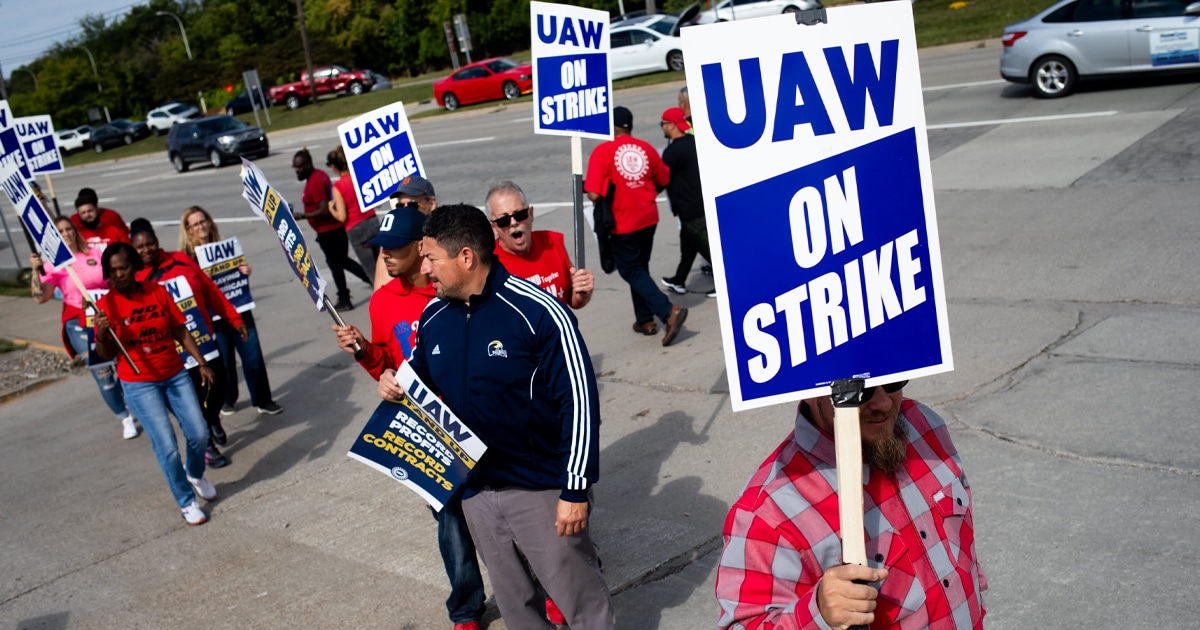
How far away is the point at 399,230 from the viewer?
5109mm

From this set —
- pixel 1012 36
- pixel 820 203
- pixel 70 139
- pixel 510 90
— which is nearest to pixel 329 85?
pixel 70 139

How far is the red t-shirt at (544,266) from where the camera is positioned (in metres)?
5.79

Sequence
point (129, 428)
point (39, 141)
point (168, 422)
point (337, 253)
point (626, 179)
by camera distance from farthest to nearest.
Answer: point (39, 141), point (337, 253), point (129, 428), point (626, 179), point (168, 422)

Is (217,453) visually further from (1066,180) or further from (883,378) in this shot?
(1066,180)

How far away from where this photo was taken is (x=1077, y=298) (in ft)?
27.0

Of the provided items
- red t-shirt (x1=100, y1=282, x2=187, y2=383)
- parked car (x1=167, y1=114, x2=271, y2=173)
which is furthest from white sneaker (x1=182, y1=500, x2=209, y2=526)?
parked car (x1=167, y1=114, x2=271, y2=173)

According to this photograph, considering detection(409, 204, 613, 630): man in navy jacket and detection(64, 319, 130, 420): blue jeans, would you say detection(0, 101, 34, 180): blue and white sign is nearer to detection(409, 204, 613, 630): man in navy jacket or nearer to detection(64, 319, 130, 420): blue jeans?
detection(64, 319, 130, 420): blue jeans

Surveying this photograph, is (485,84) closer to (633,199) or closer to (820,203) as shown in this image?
(633,199)

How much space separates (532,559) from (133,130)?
60.6m

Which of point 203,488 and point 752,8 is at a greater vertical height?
point 752,8

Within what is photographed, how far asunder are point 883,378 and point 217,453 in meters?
7.17

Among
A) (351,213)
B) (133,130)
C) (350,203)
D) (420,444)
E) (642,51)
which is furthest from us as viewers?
(133,130)

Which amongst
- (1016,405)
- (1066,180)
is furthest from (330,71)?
(1016,405)

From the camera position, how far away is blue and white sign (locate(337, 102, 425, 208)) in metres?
7.46
